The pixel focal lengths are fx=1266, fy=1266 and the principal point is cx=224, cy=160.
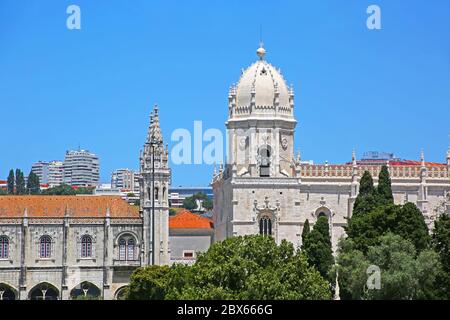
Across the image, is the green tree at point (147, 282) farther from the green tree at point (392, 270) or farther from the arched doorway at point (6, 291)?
the arched doorway at point (6, 291)

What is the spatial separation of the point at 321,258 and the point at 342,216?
2380cm

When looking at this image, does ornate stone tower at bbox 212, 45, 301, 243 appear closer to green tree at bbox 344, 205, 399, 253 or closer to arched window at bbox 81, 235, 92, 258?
arched window at bbox 81, 235, 92, 258

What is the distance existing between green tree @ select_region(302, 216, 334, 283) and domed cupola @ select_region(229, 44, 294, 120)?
913 inches

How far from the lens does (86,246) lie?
103625 mm

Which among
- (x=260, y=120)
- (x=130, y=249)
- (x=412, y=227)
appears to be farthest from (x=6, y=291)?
(x=412, y=227)

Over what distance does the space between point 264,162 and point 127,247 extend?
43.5 ft

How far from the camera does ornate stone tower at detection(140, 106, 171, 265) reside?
10256 cm

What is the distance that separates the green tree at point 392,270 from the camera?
59.0m

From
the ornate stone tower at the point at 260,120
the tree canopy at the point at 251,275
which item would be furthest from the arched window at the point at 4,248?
the tree canopy at the point at 251,275

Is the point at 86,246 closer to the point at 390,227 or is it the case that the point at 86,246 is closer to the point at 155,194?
the point at 155,194

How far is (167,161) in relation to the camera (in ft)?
346

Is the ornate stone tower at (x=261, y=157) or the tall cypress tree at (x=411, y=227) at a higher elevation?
the ornate stone tower at (x=261, y=157)

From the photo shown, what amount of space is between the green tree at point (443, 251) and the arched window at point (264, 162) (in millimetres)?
35850

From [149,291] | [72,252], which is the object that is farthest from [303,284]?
[72,252]
